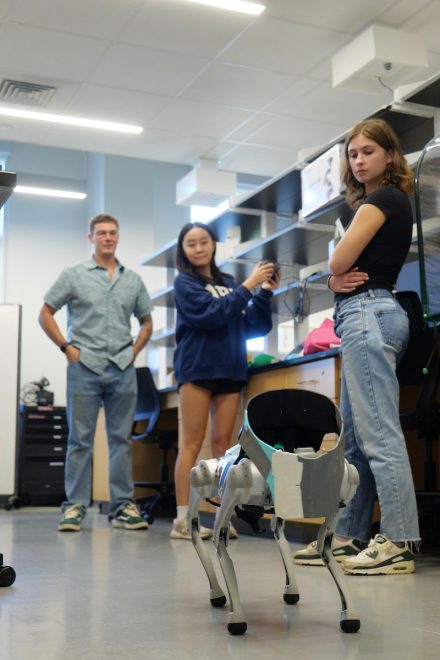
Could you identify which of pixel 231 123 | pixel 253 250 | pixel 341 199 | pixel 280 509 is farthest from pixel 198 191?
pixel 280 509

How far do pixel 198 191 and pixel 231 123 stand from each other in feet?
2.80

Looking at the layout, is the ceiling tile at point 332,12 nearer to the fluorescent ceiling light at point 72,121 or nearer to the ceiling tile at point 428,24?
the ceiling tile at point 428,24

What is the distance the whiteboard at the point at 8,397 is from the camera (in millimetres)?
6656

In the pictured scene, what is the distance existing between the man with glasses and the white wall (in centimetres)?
455

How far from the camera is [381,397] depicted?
2.42 meters

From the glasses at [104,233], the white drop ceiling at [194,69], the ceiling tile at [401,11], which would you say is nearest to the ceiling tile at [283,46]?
the white drop ceiling at [194,69]

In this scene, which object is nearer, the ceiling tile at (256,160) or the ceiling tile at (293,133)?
the ceiling tile at (293,133)

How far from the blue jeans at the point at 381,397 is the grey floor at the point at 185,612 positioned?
19 cm

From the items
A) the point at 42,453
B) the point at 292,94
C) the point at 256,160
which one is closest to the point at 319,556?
the point at 292,94

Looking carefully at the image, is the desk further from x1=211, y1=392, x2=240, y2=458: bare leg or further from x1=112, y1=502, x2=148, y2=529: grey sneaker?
x1=112, y1=502, x2=148, y2=529: grey sneaker

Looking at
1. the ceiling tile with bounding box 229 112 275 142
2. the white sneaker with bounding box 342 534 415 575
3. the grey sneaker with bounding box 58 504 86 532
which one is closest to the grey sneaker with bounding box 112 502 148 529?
the grey sneaker with bounding box 58 504 86 532

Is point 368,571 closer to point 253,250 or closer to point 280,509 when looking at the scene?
point 280,509

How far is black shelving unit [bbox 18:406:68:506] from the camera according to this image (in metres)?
7.54

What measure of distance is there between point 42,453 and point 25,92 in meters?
3.17
